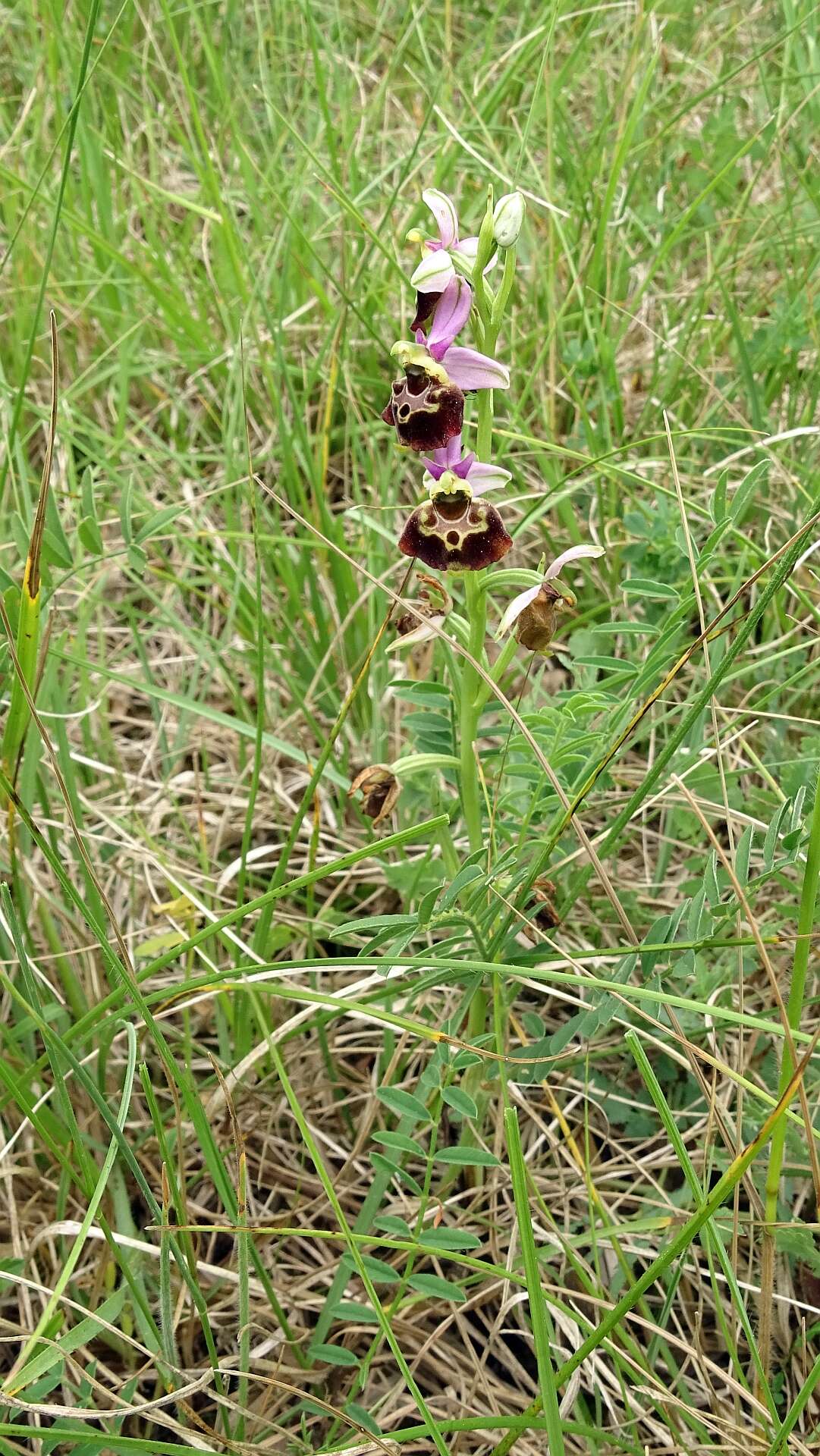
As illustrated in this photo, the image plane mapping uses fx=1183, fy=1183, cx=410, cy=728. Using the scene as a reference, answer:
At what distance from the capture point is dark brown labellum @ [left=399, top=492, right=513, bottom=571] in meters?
1.35

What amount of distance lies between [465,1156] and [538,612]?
650 mm

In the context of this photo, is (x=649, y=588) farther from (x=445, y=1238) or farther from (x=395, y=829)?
(x=445, y=1238)

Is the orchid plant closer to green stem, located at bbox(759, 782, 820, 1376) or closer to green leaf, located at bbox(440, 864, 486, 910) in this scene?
green leaf, located at bbox(440, 864, 486, 910)

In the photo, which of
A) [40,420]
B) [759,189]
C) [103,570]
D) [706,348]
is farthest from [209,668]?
[759,189]

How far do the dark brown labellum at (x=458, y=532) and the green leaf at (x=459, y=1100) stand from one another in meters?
0.61

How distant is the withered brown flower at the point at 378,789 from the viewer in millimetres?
1549

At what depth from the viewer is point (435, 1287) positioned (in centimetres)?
138

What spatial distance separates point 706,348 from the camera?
240cm

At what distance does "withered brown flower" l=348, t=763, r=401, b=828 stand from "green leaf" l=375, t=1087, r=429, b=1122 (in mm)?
355

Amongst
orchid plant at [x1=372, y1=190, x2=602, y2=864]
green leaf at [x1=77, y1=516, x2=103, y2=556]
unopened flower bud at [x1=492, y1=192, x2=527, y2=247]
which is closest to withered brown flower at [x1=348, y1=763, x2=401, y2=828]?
orchid plant at [x1=372, y1=190, x2=602, y2=864]

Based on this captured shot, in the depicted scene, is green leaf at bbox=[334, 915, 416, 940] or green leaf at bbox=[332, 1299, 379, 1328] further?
green leaf at bbox=[332, 1299, 379, 1328]

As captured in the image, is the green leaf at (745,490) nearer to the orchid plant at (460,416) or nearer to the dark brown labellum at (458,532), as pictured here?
the orchid plant at (460,416)

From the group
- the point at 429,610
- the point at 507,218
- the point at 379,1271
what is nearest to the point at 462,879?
the point at 429,610

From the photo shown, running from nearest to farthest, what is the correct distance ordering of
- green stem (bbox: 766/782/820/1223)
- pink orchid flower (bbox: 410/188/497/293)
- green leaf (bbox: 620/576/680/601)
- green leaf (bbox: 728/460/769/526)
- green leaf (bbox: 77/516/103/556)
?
green stem (bbox: 766/782/820/1223) < pink orchid flower (bbox: 410/188/497/293) < green leaf (bbox: 728/460/769/526) < green leaf (bbox: 620/576/680/601) < green leaf (bbox: 77/516/103/556)
